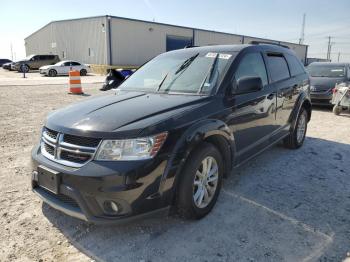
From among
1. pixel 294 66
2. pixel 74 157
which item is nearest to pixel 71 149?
pixel 74 157

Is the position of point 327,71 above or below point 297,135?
above

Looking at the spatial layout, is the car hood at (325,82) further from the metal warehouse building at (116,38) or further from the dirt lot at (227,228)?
the metal warehouse building at (116,38)

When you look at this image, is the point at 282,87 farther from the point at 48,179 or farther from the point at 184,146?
the point at 48,179

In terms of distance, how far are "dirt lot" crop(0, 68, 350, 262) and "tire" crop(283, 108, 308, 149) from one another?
86 cm

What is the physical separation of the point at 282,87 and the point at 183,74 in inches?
73.3

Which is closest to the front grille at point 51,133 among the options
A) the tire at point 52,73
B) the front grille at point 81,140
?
the front grille at point 81,140

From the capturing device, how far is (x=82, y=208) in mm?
2770

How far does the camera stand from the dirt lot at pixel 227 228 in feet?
9.34

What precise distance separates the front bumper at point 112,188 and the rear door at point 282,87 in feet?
8.96

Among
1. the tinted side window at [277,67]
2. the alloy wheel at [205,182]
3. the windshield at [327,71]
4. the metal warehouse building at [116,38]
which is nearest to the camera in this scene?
the alloy wheel at [205,182]

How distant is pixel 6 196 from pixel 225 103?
112 inches

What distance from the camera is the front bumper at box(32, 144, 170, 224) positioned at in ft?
8.76

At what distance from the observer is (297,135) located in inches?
228

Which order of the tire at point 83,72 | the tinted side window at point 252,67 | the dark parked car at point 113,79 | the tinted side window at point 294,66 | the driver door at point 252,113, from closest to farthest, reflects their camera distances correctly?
1. the driver door at point 252,113
2. the tinted side window at point 252,67
3. the dark parked car at point 113,79
4. the tinted side window at point 294,66
5. the tire at point 83,72
